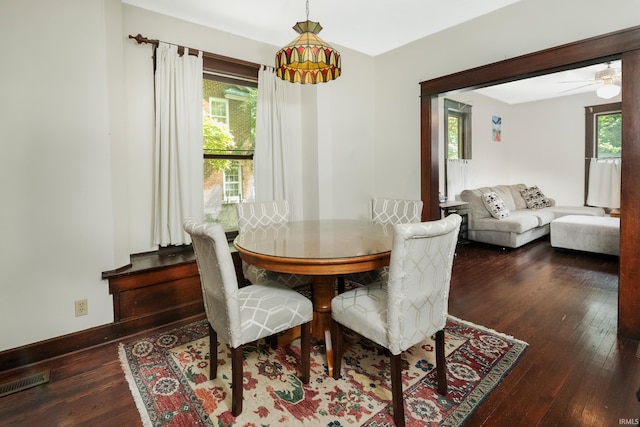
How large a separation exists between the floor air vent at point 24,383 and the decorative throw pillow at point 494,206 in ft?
17.1

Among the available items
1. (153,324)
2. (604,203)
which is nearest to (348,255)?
(153,324)

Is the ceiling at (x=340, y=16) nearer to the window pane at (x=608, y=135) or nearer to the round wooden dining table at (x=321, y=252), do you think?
the round wooden dining table at (x=321, y=252)

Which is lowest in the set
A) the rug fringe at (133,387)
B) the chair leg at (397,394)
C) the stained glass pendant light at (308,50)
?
the rug fringe at (133,387)

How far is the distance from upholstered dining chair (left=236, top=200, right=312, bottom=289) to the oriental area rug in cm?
46

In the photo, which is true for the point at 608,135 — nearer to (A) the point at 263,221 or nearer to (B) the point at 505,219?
(B) the point at 505,219

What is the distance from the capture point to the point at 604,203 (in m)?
5.91

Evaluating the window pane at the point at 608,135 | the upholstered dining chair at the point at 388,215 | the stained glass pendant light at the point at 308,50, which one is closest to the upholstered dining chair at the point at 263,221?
the upholstered dining chair at the point at 388,215

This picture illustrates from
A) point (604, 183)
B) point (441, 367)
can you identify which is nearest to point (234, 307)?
point (441, 367)

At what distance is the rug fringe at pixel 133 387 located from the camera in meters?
1.57

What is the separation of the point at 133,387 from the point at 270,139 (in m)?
2.52

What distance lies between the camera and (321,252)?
1774mm

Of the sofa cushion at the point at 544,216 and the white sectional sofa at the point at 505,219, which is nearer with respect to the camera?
the white sectional sofa at the point at 505,219

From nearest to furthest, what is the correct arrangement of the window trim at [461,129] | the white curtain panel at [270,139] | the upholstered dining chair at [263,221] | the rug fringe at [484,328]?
the rug fringe at [484,328] → the upholstered dining chair at [263,221] → the white curtain panel at [270,139] → the window trim at [461,129]

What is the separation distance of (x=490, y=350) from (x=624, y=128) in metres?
1.75
